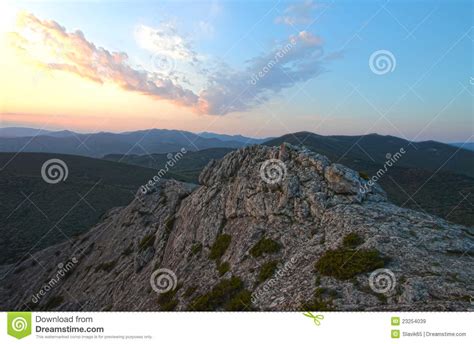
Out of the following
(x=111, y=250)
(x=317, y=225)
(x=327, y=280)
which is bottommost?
(x=111, y=250)

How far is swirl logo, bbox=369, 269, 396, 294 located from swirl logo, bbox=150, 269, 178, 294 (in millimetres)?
17139

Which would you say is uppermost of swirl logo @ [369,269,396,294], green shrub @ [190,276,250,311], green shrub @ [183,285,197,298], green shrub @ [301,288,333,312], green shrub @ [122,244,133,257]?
swirl logo @ [369,269,396,294]

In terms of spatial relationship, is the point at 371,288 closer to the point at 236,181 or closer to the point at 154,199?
the point at 236,181

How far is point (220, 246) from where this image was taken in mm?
29531

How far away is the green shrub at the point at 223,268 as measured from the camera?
2544cm

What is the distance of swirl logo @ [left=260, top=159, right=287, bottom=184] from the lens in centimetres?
3027

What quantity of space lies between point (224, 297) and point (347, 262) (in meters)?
8.65
